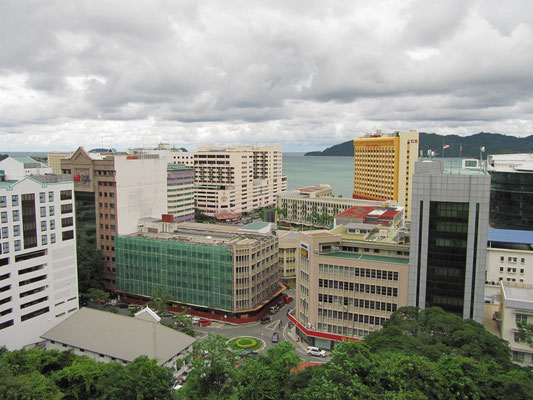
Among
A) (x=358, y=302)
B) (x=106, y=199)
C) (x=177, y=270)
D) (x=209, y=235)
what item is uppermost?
(x=106, y=199)

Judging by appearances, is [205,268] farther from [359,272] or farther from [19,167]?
[19,167]

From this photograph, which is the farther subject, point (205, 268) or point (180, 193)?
point (180, 193)

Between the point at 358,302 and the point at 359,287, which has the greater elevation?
the point at 359,287

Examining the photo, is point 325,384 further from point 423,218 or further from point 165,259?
point 165,259

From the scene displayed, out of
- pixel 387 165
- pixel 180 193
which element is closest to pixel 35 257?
pixel 180 193

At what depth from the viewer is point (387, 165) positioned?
166m

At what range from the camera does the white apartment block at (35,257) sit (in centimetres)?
6431

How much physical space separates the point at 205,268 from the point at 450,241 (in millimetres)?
43798

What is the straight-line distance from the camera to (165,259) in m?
85.0

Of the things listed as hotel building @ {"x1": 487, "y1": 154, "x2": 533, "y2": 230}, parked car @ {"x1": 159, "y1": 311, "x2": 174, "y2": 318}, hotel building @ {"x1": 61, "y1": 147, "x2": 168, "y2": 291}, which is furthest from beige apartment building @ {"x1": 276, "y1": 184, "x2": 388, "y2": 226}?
parked car @ {"x1": 159, "y1": 311, "x2": 174, "y2": 318}

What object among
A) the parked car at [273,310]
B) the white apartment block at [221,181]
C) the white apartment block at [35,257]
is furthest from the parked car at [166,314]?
the white apartment block at [221,181]

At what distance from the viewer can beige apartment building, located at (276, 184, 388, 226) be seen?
529ft

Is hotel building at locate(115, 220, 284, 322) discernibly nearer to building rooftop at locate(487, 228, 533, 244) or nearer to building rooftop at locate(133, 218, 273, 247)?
building rooftop at locate(133, 218, 273, 247)

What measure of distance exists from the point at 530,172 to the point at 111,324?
111534 millimetres
